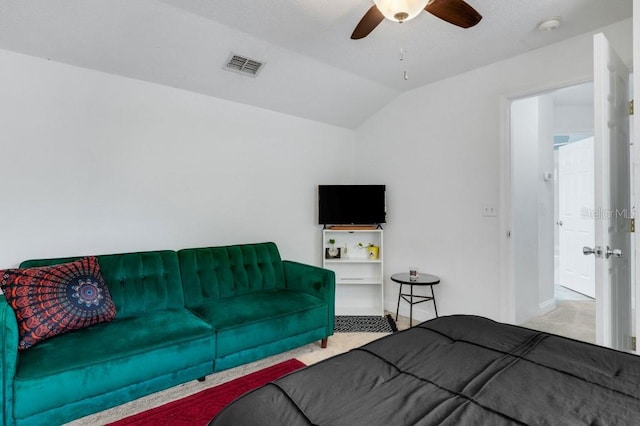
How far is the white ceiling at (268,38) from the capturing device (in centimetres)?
213

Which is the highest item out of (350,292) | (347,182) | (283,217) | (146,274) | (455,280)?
(347,182)

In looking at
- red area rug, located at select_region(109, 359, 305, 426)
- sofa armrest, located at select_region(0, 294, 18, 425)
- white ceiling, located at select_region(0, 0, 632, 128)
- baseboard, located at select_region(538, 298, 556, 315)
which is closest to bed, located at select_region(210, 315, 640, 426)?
red area rug, located at select_region(109, 359, 305, 426)

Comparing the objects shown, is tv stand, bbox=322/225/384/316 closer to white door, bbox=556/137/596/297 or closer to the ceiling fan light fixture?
the ceiling fan light fixture

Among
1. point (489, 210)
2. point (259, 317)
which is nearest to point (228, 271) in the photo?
point (259, 317)

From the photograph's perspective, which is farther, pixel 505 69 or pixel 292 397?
pixel 505 69

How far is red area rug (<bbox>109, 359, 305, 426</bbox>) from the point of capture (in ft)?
5.95

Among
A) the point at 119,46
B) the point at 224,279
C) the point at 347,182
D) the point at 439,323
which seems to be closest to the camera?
the point at 439,323

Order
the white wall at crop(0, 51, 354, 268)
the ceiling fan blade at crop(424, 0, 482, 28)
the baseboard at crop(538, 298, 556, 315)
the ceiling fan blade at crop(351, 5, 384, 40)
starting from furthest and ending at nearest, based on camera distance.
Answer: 1. the baseboard at crop(538, 298, 556, 315)
2. the white wall at crop(0, 51, 354, 268)
3. the ceiling fan blade at crop(351, 5, 384, 40)
4. the ceiling fan blade at crop(424, 0, 482, 28)

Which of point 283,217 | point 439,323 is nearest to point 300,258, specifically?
point 283,217

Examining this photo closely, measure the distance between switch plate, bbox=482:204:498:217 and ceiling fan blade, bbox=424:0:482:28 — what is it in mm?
1667

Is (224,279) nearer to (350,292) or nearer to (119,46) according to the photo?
(350,292)

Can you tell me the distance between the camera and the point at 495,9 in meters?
2.18

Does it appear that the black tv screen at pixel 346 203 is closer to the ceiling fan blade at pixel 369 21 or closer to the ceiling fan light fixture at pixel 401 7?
the ceiling fan blade at pixel 369 21

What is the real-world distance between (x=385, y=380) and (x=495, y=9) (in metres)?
2.39
